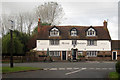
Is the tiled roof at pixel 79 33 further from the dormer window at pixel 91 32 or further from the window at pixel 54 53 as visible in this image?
the window at pixel 54 53

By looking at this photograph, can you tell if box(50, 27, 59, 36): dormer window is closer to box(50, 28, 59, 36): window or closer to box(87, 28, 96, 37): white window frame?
box(50, 28, 59, 36): window

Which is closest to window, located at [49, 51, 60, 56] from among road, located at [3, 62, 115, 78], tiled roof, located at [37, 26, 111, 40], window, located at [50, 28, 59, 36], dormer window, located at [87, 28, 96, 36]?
tiled roof, located at [37, 26, 111, 40]

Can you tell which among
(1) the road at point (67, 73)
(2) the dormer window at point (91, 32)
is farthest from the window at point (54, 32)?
(1) the road at point (67, 73)

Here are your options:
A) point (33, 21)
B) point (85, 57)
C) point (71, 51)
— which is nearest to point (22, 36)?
point (33, 21)

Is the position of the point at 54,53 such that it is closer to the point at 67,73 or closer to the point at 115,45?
the point at 115,45

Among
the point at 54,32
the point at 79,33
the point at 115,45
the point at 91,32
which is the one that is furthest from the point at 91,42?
the point at 54,32

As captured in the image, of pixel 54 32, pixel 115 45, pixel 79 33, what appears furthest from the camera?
pixel 115 45

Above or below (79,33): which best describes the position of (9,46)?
below

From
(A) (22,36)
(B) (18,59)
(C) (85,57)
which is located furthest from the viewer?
(A) (22,36)

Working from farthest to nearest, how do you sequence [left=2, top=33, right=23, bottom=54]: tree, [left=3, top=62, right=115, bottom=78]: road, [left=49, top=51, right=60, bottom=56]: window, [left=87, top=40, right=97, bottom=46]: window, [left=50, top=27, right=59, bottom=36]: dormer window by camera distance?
[left=50, top=27, right=59, bottom=36]: dormer window → [left=87, top=40, right=97, bottom=46]: window → [left=49, top=51, right=60, bottom=56]: window → [left=2, top=33, right=23, bottom=54]: tree → [left=3, top=62, right=115, bottom=78]: road

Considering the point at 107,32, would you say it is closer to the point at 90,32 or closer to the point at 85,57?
the point at 90,32

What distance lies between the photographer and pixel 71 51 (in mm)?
47844

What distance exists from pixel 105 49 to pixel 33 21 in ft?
71.5

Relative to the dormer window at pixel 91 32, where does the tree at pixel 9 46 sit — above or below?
below
